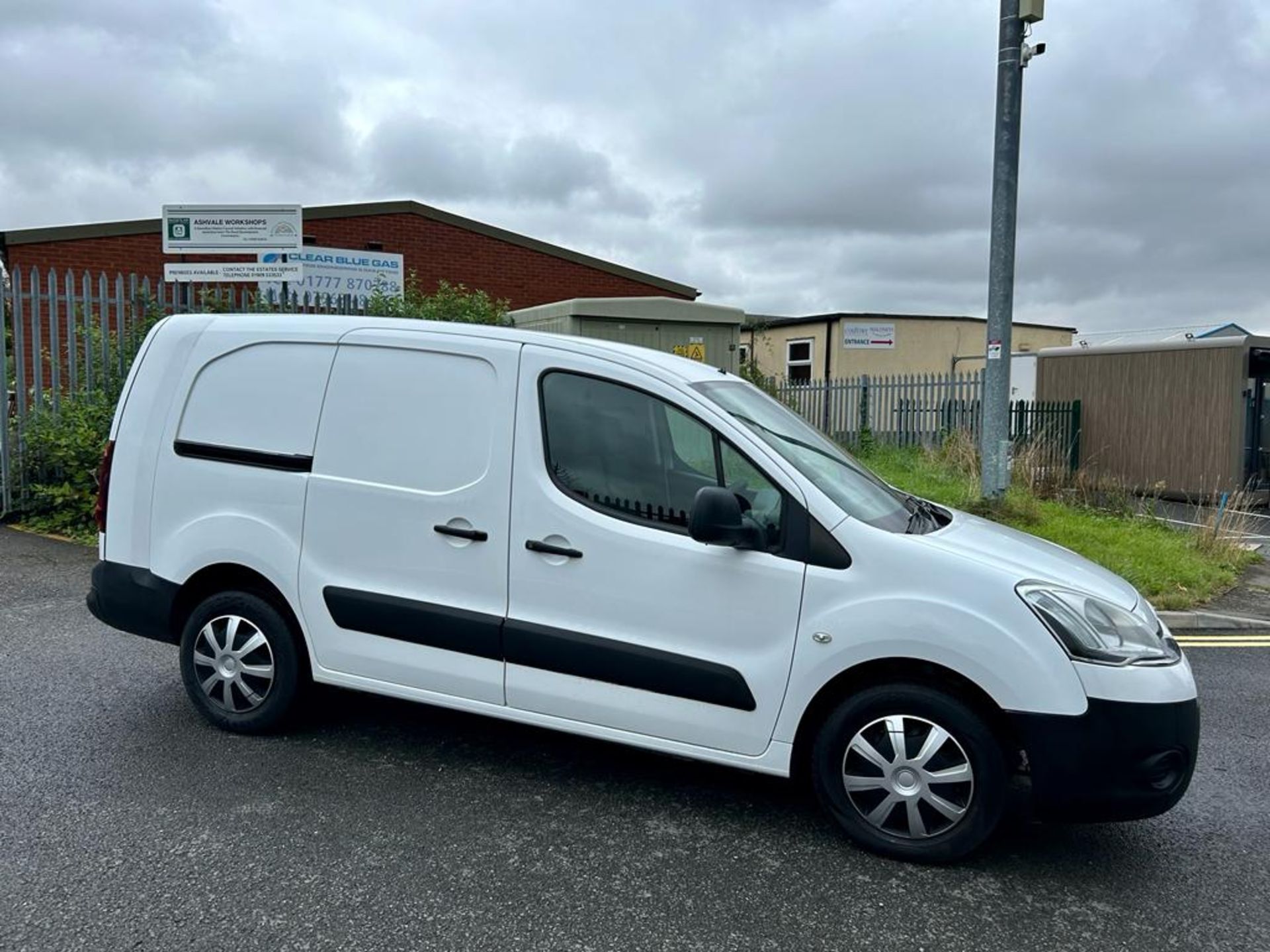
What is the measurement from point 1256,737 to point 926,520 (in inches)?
94.3

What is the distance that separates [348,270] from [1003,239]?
13.8 meters

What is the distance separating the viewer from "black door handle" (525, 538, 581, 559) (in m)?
3.66

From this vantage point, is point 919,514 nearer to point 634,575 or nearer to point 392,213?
point 634,575

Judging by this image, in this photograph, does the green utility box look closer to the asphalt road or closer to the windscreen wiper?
the windscreen wiper

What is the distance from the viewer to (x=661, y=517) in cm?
363

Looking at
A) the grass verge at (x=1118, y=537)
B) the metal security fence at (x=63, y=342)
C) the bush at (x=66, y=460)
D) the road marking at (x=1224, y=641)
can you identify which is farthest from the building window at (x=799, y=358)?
the road marking at (x=1224, y=641)

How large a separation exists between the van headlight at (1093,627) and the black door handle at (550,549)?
161 centimetres

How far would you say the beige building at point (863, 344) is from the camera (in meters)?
28.2

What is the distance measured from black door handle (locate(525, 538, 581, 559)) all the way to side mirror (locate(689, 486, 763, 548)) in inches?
20.4

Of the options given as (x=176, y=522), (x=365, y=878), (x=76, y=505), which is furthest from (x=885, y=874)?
(x=76, y=505)

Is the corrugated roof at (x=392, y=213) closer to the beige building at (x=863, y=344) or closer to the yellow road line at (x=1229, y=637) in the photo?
the beige building at (x=863, y=344)

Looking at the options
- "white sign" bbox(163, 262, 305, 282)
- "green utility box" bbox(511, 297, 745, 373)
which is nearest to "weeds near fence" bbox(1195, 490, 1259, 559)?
"green utility box" bbox(511, 297, 745, 373)

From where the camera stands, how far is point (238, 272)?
1066cm

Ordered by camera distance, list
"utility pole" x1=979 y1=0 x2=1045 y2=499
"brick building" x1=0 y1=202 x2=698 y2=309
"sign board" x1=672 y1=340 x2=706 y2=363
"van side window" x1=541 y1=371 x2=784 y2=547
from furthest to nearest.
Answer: "brick building" x1=0 y1=202 x2=698 y2=309, "sign board" x1=672 y1=340 x2=706 y2=363, "utility pole" x1=979 y1=0 x2=1045 y2=499, "van side window" x1=541 y1=371 x2=784 y2=547
